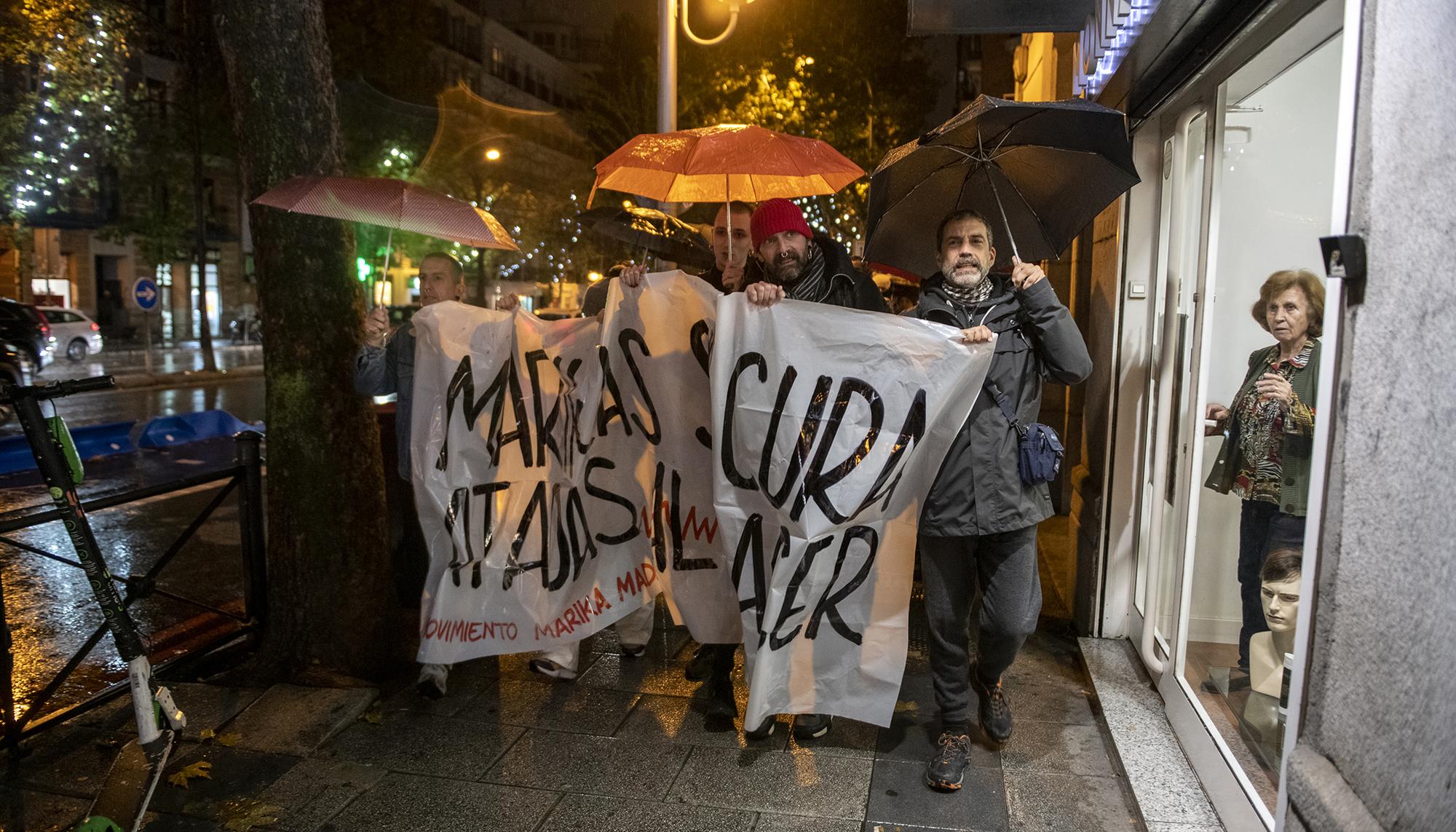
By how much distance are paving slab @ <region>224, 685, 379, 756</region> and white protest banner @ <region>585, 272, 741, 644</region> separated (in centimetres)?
143

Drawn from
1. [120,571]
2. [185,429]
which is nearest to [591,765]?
[120,571]

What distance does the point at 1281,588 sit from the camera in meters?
3.52

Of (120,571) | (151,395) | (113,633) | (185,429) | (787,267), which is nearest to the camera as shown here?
(113,633)

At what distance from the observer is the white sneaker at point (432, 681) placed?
4.33 meters

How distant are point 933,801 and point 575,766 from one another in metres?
1.32

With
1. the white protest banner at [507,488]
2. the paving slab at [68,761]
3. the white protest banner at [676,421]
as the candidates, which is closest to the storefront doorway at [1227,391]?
the white protest banner at [676,421]

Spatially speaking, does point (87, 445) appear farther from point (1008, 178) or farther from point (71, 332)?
point (71, 332)

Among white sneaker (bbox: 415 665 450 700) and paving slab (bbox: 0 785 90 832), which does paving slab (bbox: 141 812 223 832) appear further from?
white sneaker (bbox: 415 665 450 700)

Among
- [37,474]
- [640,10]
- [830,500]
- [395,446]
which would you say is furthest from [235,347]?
[830,500]

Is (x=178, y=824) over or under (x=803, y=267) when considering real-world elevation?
under

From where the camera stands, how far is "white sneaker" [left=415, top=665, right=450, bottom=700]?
4.33m

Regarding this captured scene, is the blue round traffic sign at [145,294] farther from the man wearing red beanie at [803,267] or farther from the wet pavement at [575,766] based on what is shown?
the man wearing red beanie at [803,267]

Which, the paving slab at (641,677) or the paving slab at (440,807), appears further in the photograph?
the paving slab at (641,677)

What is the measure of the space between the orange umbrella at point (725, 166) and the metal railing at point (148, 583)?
2254mm
